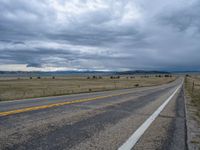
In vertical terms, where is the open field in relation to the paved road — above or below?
below

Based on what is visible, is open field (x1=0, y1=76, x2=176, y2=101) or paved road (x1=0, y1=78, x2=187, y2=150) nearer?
paved road (x1=0, y1=78, x2=187, y2=150)

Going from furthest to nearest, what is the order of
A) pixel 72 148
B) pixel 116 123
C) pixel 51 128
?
pixel 116 123
pixel 51 128
pixel 72 148

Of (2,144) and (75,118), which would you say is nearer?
(2,144)

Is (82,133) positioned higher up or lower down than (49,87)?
higher up

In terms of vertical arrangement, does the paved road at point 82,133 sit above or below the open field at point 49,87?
above

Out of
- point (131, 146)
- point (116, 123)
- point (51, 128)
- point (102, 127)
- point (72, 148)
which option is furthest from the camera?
point (116, 123)

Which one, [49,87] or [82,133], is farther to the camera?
[49,87]

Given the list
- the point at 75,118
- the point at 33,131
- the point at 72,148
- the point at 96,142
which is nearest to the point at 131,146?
the point at 96,142

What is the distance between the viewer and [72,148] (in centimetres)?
427

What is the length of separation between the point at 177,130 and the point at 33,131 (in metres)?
4.19

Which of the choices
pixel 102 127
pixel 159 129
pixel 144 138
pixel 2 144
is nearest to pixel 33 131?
pixel 2 144

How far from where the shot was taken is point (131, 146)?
14.9ft

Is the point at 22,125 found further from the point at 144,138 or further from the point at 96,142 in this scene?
the point at 144,138

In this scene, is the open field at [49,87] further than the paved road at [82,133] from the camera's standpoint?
Yes
